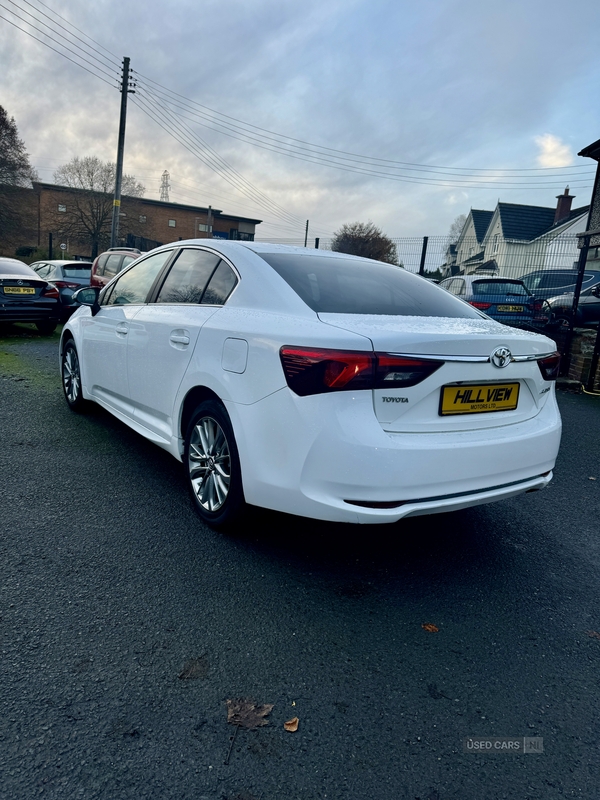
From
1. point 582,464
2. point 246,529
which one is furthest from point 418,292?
point 582,464

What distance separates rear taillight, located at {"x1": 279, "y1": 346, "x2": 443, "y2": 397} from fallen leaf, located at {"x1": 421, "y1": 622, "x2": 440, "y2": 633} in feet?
3.37

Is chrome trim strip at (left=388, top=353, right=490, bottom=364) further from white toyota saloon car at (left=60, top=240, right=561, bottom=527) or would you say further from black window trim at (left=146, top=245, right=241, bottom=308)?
black window trim at (left=146, top=245, right=241, bottom=308)

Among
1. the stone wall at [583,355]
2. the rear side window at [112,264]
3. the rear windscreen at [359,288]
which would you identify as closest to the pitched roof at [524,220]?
the rear side window at [112,264]

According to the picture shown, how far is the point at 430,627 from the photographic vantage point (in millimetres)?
2322

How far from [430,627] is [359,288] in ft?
5.86

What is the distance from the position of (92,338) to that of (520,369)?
139 inches

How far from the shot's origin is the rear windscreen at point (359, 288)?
112 inches

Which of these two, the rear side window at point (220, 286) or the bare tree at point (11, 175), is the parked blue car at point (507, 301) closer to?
the rear side window at point (220, 286)

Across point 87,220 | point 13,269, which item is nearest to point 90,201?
point 87,220

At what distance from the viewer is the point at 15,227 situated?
37.5 metres

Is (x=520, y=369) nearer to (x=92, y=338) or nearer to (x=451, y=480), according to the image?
(x=451, y=480)

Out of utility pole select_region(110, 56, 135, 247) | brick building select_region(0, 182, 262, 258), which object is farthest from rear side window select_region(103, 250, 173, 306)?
brick building select_region(0, 182, 262, 258)

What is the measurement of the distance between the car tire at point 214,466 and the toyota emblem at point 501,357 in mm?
1300

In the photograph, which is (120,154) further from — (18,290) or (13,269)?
(18,290)
